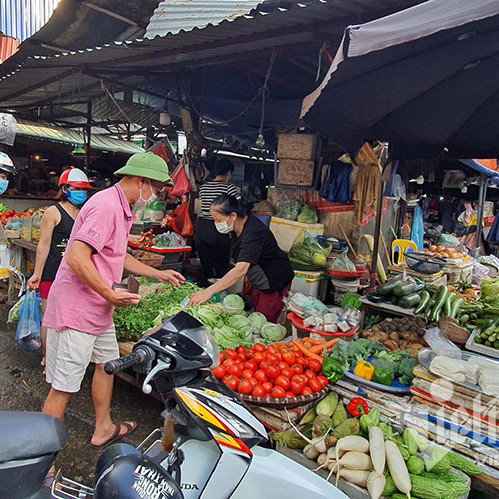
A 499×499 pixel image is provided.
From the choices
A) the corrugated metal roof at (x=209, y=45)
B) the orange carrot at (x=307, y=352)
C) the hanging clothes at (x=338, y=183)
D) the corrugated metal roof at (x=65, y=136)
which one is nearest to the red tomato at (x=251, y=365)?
the orange carrot at (x=307, y=352)

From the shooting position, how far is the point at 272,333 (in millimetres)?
3760

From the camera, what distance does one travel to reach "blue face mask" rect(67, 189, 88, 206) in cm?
393

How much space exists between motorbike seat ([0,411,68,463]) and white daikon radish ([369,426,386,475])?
1.59m

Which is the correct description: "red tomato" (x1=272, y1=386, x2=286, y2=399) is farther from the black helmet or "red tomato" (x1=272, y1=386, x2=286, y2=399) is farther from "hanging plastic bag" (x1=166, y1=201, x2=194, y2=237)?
"hanging plastic bag" (x1=166, y1=201, x2=194, y2=237)

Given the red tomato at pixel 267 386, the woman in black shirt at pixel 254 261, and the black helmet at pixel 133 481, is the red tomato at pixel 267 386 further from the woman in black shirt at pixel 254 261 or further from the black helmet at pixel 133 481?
Answer: the black helmet at pixel 133 481

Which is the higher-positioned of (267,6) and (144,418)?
(267,6)

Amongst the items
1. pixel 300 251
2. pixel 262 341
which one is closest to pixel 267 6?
pixel 300 251

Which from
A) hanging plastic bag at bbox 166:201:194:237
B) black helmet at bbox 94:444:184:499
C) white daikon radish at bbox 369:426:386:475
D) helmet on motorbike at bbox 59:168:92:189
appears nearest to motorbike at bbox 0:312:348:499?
black helmet at bbox 94:444:184:499

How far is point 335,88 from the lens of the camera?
2.79 m

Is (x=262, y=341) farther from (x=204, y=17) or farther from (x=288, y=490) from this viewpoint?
(x=204, y=17)

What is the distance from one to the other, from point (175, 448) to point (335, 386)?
67.3 inches

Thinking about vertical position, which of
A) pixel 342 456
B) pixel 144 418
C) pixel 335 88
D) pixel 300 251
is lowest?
pixel 144 418

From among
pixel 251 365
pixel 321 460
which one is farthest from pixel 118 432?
pixel 321 460

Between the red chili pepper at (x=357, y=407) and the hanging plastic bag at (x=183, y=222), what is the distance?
4254 mm
